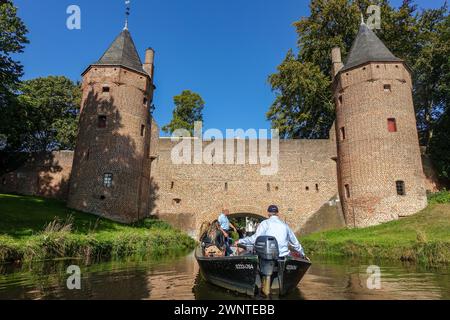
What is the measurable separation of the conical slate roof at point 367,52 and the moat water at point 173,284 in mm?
15305

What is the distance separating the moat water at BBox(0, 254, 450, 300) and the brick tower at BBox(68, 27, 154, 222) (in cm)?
1068

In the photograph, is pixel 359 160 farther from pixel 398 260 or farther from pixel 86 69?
pixel 86 69

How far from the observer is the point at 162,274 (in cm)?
900

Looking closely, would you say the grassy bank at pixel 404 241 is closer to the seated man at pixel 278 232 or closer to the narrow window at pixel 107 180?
the seated man at pixel 278 232

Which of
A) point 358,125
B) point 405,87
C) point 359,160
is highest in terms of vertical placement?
point 405,87

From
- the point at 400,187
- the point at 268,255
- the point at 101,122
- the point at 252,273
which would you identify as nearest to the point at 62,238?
the point at 252,273

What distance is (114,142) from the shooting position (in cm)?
2133

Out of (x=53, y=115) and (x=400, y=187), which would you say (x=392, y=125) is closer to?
(x=400, y=187)

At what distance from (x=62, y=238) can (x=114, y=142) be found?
426 inches

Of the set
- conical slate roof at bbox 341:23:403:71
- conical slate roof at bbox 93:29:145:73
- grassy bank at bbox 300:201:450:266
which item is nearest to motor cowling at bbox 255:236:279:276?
grassy bank at bbox 300:201:450:266

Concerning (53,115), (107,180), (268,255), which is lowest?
(268,255)

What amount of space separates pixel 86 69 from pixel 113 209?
977cm

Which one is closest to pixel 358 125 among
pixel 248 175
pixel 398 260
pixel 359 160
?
pixel 359 160
